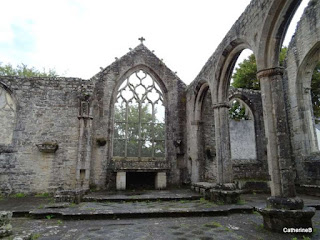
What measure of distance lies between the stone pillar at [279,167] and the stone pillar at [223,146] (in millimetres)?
2456

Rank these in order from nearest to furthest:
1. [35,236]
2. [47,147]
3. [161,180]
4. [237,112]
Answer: [35,236] → [47,147] → [161,180] → [237,112]

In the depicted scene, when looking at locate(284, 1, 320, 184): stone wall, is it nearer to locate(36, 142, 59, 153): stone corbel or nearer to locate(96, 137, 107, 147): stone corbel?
locate(96, 137, 107, 147): stone corbel

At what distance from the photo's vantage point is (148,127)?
33.3 feet

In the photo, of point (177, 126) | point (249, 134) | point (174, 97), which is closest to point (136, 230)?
point (177, 126)

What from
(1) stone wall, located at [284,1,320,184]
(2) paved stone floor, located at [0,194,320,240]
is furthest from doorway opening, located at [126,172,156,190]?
(1) stone wall, located at [284,1,320,184]

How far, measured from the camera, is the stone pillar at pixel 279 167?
367cm

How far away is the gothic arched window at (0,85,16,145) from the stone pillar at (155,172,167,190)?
5919 millimetres

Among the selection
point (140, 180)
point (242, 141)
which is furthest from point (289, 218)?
point (242, 141)

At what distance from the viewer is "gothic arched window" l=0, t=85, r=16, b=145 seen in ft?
28.4

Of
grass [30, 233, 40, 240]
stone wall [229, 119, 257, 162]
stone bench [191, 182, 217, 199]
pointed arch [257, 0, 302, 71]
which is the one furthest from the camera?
stone wall [229, 119, 257, 162]

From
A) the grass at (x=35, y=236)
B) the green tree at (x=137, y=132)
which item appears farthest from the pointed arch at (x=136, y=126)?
the grass at (x=35, y=236)

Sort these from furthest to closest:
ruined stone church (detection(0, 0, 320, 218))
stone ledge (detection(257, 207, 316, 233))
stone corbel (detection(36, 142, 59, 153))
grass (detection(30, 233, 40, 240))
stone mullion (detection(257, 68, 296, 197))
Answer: stone corbel (detection(36, 142, 59, 153)), ruined stone church (detection(0, 0, 320, 218)), stone mullion (detection(257, 68, 296, 197)), stone ledge (detection(257, 207, 316, 233)), grass (detection(30, 233, 40, 240))

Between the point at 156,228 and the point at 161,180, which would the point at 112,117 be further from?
the point at 156,228

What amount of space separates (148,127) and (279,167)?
21.8ft
